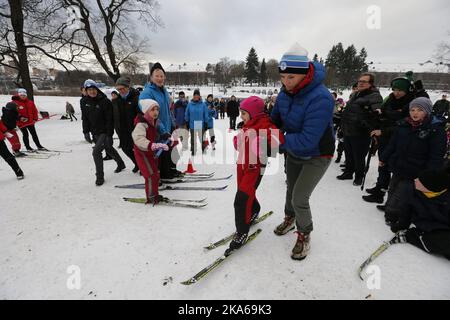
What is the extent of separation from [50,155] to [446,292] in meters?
9.00

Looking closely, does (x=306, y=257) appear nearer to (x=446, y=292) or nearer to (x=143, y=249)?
(x=446, y=292)

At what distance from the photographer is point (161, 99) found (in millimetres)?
4512

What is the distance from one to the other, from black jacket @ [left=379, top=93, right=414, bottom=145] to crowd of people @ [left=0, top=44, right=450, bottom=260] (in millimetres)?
16

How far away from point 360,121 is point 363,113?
156 mm

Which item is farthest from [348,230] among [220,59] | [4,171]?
[220,59]

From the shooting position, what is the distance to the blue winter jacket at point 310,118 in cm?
214

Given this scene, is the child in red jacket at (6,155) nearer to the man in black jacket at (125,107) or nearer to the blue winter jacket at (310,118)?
the man in black jacket at (125,107)

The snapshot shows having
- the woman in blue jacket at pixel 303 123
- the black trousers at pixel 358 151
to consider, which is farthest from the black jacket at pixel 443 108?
the woman in blue jacket at pixel 303 123

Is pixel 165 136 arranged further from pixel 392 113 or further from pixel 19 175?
pixel 392 113

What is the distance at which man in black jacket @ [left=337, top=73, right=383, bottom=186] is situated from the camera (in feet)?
14.3

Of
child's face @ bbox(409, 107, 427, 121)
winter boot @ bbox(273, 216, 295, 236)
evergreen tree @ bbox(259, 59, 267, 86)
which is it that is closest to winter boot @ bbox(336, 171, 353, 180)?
child's face @ bbox(409, 107, 427, 121)

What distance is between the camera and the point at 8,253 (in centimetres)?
280

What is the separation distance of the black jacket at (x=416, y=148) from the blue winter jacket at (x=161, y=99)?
12.5 feet
